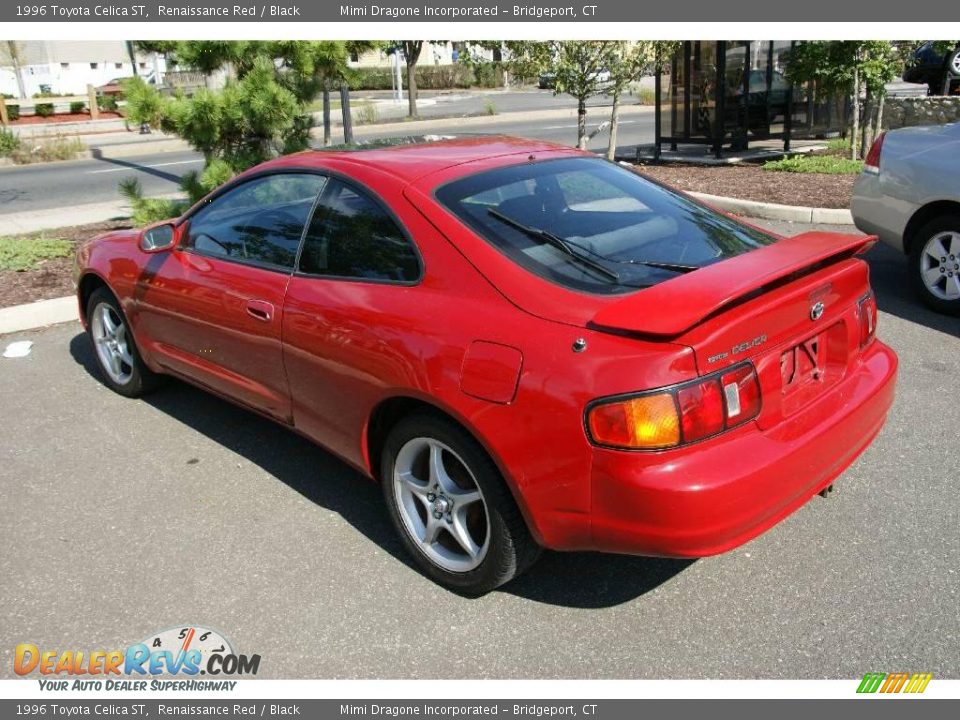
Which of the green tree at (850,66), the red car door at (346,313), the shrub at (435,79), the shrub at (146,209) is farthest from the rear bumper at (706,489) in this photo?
the shrub at (435,79)

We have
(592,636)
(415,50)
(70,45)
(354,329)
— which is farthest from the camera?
(70,45)

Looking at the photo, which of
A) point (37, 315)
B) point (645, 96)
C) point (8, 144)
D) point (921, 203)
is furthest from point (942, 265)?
point (645, 96)

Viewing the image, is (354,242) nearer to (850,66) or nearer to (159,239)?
(159,239)

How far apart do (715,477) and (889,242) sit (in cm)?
485

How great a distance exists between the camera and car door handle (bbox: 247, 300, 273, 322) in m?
3.76

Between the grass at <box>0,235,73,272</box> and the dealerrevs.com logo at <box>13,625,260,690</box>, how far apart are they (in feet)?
20.1

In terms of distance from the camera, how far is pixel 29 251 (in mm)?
8594

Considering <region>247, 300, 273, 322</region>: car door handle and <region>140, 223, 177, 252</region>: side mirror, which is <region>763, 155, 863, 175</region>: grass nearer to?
<region>140, 223, 177, 252</region>: side mirror

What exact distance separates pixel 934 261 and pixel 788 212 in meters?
3.05

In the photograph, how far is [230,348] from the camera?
408 centimetres

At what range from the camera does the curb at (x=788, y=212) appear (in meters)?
8.95

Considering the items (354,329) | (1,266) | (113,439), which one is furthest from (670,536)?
(1,266)
